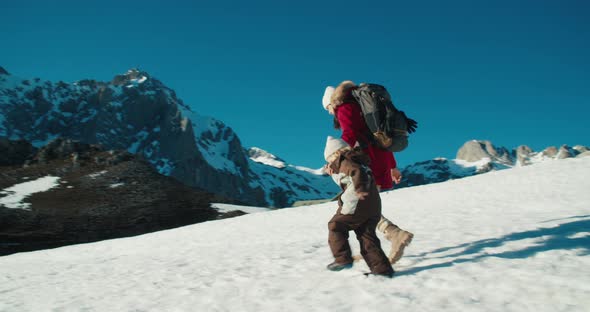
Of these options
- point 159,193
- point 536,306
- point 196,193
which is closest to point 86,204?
point 159,193

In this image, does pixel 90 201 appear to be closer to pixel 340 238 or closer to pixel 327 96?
pixel 327 96

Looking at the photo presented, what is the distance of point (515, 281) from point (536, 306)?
0.69 m

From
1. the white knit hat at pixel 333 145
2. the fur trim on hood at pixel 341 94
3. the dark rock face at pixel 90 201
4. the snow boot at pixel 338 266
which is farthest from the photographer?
the dark rock face at pixel 90 201

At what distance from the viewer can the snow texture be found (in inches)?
1795

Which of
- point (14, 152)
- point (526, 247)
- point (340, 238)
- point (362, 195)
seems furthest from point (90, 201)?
point (526, 247)

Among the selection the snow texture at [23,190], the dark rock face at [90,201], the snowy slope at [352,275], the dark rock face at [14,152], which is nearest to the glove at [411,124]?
the snowy slope at [352,275]

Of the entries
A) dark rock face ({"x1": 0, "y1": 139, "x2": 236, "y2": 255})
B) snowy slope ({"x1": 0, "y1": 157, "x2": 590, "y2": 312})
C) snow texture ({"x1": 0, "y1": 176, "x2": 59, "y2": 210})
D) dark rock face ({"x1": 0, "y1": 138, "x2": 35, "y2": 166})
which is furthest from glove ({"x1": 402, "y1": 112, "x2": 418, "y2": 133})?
dark rock face ({"x1": 0, "y1": 138, "x2": 35, "y2": 166})

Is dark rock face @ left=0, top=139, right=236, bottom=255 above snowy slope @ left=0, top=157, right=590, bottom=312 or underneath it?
above

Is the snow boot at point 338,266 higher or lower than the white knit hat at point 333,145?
lower

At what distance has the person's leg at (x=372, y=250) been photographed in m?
4.86

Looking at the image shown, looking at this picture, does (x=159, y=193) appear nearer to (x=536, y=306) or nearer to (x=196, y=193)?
(x=196, y=193)

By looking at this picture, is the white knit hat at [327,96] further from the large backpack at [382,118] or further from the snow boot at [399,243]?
the snow boot at [399,243]

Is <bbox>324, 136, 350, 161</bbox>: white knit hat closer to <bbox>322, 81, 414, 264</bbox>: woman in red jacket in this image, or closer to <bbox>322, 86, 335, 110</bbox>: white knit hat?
<bbox>322, 81, 414, 264</bbox>: woman in red jacket

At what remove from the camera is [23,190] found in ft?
172
